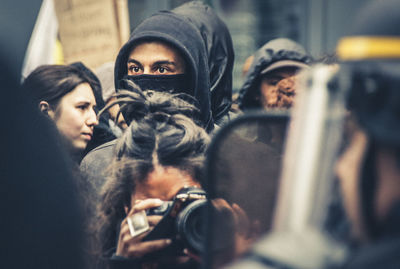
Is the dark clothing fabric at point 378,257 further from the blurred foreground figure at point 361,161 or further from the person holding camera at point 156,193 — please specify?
the person holding camera at point 156,193

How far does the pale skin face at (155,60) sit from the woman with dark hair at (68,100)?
484 mm

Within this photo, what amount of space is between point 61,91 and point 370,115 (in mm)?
2197

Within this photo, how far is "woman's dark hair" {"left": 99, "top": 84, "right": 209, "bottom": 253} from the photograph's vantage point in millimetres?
1572

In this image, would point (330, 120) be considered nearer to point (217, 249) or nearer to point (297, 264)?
point (297, 264)

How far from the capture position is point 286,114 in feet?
3.71

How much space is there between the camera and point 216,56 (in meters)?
2.74

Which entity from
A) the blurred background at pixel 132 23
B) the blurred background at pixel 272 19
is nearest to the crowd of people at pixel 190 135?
the blurred background at pixel 132 23

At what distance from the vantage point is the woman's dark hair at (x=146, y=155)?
157cm

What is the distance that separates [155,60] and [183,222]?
1.17 metres

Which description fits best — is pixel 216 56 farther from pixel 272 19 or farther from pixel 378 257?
pixel 272 19

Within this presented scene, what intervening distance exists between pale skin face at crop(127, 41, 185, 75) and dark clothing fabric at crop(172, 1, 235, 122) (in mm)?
332

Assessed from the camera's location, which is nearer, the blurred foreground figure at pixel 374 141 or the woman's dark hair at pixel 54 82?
the blurred foreground figure at pixel 374 141

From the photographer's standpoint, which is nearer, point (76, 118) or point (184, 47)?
point (184, 47)

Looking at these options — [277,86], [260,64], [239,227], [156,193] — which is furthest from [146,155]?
[260,64]
